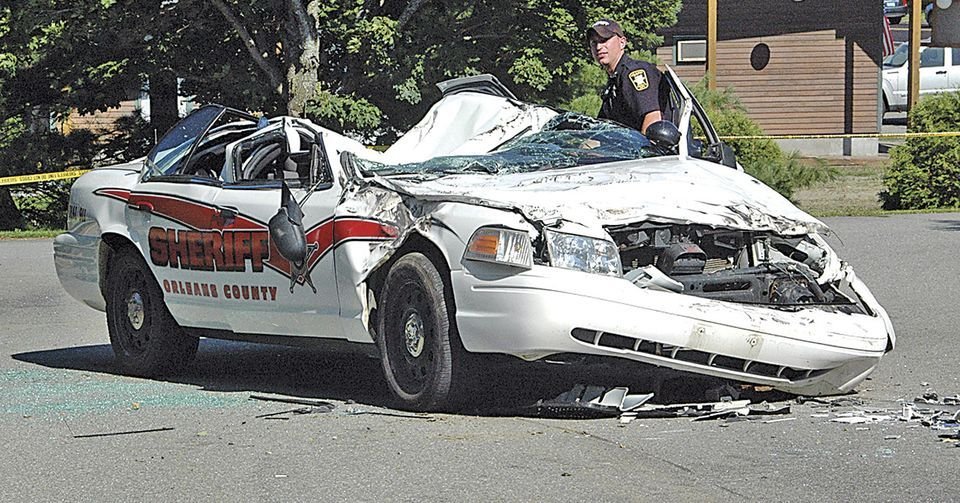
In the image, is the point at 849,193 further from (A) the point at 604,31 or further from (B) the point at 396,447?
(B) the point at 396,447

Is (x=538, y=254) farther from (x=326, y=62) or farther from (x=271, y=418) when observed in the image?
(x=326, y=62)

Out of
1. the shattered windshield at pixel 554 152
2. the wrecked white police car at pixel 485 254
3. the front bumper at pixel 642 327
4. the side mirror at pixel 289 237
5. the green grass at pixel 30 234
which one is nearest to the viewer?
the front bumper at pixel 642 327

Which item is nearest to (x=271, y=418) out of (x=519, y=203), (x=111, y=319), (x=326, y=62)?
(x=519, y=203)

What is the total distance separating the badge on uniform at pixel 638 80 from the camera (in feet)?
28.5

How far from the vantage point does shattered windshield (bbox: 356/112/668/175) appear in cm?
761

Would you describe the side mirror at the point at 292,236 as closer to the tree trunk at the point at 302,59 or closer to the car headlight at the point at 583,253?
the car headlight at the point at 583,253

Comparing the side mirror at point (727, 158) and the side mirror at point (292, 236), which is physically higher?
the side mirror at point (727, 158)

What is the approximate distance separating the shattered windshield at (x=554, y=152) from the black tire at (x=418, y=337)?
79cm

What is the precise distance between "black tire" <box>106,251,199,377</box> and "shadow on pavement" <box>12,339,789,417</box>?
0.41ft

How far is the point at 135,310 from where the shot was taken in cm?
889

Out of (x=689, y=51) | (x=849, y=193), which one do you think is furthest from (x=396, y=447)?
(x=689, y=51)

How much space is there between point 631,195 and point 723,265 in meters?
0.62

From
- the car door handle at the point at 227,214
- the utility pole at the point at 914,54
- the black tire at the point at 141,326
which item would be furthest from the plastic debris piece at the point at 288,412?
the utility pole at the point at 914,54

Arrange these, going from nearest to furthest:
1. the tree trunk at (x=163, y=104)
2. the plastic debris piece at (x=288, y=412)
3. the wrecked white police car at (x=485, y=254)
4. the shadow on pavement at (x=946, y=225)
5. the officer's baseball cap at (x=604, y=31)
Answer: the wrecked white police car at (x=485, y=254)
the plastic debris piece at (x=288, y=412)
the officer's baseball cap at (x=604, y=31)
the shadow on pavement at (x=946, y=225)
the tree trunk at (x=163, y=104)
